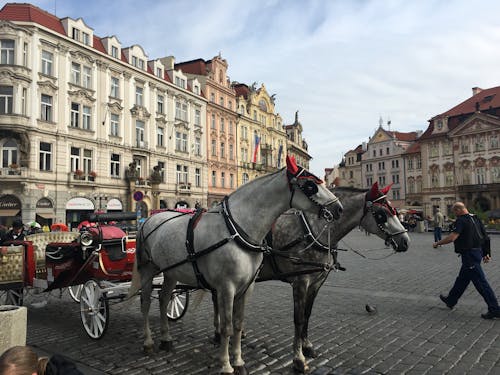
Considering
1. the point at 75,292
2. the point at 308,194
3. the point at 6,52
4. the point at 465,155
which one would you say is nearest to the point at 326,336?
the point at 308,194

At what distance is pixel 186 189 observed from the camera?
38156 mm

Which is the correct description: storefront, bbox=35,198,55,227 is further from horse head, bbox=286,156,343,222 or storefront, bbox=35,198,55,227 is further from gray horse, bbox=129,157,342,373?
horse head, bbox=286,156,343,222

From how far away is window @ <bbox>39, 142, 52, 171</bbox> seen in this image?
2575 cm

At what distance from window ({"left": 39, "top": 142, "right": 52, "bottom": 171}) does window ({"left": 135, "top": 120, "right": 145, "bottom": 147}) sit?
26.2 feet

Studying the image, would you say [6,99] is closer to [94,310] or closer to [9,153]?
[9,153]

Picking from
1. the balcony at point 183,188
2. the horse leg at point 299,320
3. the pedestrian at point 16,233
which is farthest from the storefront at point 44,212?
the horse leg at point 299,320

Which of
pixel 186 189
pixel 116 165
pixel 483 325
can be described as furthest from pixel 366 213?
pixel 186 189

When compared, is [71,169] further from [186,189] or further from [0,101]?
[186,189]

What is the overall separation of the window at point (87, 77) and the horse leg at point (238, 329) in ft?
93.8

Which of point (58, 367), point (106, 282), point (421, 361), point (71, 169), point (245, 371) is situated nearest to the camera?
point (58, 367)

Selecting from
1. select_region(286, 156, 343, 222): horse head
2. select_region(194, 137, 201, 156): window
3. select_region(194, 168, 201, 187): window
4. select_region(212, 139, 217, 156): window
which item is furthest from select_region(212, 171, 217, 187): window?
select_region(286, 156, 343, 222): horse head

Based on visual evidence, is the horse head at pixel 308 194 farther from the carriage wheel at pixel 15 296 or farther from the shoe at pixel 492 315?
the carriage wheel at pixel 15 296

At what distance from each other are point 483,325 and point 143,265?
5.13m

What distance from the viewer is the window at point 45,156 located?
25750 mm
